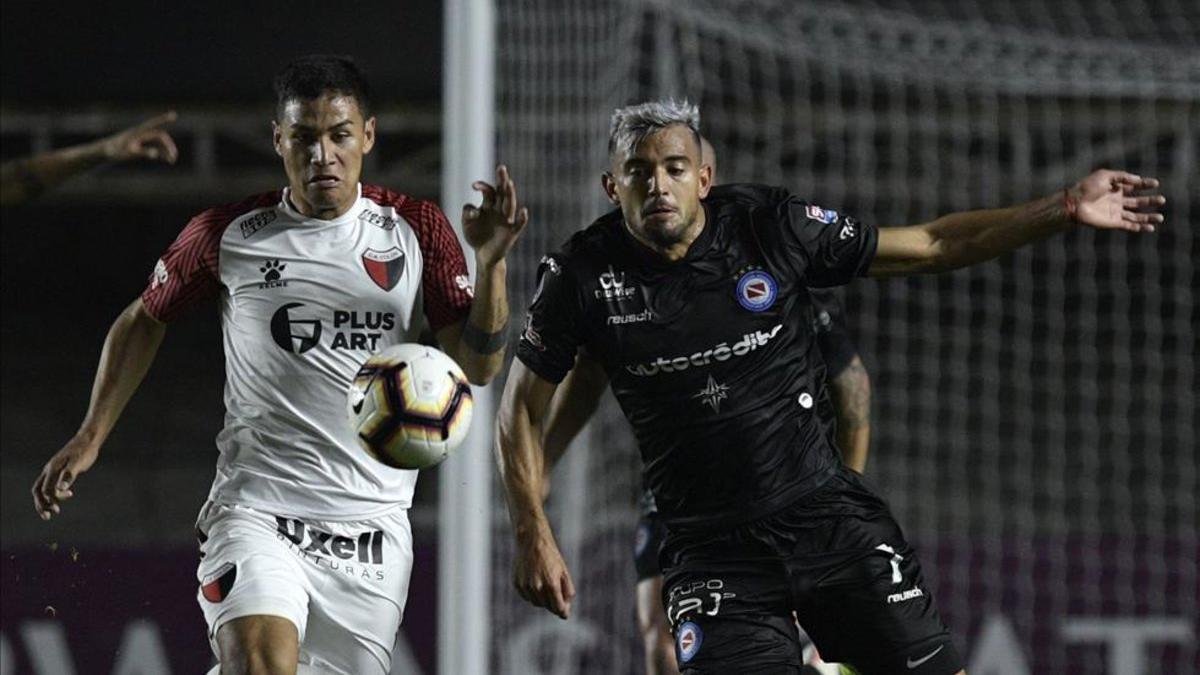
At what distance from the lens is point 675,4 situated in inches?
328

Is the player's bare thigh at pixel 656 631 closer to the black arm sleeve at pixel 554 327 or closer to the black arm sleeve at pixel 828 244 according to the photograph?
the black arm sleeve at pixel 554 327

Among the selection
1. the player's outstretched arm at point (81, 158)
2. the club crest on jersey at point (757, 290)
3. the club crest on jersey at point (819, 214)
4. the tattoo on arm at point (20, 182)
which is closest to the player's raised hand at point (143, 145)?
the player's outstretched arm at point (81, 158)

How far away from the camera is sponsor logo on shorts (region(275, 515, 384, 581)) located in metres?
4.39

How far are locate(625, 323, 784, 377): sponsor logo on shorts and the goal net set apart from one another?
2.93 metres

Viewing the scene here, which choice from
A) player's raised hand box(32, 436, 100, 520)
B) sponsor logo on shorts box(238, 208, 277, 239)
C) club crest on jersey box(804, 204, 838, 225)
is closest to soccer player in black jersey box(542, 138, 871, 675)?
club crest on jersey box(804, 204, 838, 225)

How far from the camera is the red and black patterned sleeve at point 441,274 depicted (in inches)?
179

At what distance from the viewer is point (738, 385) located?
4406 millimetres

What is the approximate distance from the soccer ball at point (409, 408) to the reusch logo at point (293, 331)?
0.35 meters

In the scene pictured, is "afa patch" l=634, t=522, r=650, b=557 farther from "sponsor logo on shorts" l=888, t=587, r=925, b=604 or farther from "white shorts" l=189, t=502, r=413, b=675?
"sponsor logo on shorts" l=888, t=587, r=925, b=604

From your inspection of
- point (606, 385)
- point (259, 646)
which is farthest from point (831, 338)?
point (259, 646)

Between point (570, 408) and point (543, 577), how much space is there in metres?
1.11

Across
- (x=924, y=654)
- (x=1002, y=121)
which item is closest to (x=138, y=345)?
(x=924, y=654)

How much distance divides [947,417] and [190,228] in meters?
8.50

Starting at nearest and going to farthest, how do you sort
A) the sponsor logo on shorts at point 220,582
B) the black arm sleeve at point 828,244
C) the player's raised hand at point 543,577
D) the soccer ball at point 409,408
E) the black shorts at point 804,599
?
the soccer ball at point 409,408 → the player's raised hand at point 543,577 → the sponsor logo on shorts at point 220,582 → the black shorts at point 804,599 → the black arm sleeve at point 828,244
